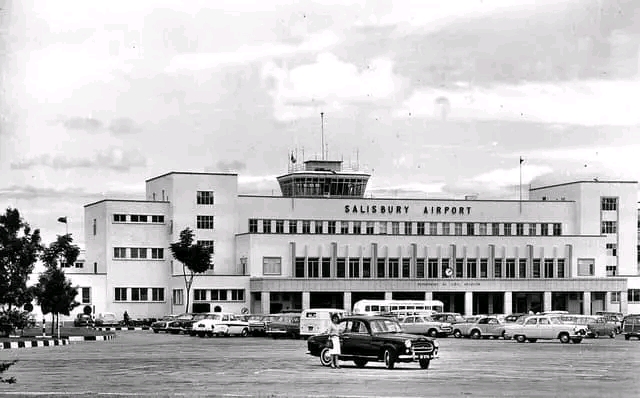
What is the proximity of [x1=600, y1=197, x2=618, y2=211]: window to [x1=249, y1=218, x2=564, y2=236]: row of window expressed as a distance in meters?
2.06

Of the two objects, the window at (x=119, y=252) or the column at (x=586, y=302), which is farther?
the column at (x=586, y=302)

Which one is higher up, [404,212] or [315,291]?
[404,212]

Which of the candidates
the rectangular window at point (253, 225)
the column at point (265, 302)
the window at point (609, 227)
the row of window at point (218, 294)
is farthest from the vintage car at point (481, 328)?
the window at point (609, 227)

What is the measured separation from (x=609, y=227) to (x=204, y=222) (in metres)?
42.7

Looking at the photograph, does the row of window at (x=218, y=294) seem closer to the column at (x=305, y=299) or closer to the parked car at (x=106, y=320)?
the column at (x=305, y=299)

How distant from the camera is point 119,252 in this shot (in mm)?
110188

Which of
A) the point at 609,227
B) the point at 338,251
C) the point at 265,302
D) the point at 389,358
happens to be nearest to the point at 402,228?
the point at 338,251

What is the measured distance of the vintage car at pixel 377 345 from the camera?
36188mm

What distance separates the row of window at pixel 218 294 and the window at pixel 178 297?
1.98 meters

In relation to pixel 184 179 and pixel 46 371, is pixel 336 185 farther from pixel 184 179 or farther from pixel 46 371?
pixel 46 371

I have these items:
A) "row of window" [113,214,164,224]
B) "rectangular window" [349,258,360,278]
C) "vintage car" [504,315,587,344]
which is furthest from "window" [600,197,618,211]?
"vintage car" [504,315,587,344]

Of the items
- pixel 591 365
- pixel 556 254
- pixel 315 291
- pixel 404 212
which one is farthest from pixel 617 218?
pixel 591 365

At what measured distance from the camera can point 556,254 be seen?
4601 inches

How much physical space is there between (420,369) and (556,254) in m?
83.2
